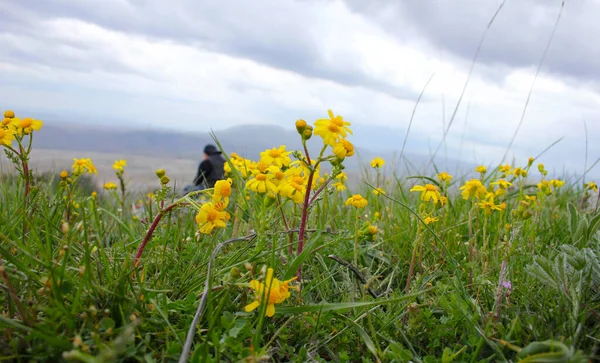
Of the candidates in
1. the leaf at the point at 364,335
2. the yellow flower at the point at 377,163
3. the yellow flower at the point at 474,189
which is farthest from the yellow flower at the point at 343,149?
the yellow flower at the point at 377,163

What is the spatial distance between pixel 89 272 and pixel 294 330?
71 cm

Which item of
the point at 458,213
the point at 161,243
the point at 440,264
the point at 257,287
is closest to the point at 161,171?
the point at 161,243

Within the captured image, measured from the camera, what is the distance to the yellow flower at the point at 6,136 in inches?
79.6

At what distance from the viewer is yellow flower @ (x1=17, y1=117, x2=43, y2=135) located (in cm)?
210

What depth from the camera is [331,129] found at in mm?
1779

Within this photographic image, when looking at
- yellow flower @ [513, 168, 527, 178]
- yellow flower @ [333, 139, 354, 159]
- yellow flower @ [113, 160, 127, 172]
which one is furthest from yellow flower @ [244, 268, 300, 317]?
yellow flower @ [113, 160, 127, 172]

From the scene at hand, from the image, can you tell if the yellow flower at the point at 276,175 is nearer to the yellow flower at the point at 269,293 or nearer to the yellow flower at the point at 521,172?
the yellow flower at the point at 269,293

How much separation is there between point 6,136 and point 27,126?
0.11 meters

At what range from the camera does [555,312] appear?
153 centimetres

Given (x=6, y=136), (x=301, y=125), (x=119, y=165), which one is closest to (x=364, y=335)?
(x=301, y=125)

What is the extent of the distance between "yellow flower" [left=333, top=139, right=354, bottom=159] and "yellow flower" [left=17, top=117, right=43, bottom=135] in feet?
4.69

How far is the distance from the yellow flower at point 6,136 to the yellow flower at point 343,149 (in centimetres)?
143

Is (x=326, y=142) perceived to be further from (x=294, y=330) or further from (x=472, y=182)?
(x=472, y=182)

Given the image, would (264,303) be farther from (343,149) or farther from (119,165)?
(119,165)
